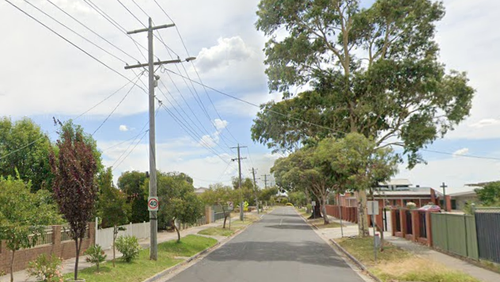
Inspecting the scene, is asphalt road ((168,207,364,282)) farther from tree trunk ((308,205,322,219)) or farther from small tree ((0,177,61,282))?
tree trunk ((308,205,322,219))

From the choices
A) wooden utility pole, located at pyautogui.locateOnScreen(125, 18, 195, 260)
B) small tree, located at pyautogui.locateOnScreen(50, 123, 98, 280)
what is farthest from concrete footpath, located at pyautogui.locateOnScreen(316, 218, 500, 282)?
small tree, located at pyautogui.locateOnScreen(50, 123, 98, 280)

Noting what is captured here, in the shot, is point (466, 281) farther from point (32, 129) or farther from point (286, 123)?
point (32, 129)

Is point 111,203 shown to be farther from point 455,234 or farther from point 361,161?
point 455,234

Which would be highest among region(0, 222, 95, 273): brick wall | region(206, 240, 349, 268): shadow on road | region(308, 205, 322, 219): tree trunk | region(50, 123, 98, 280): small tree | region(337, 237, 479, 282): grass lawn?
region(50, 123, 98, 280): small tree

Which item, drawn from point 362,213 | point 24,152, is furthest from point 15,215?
point 24,152

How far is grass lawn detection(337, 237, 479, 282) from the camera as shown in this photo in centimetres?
1220

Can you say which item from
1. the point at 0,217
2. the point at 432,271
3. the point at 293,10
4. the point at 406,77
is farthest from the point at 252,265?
the point at 293,10

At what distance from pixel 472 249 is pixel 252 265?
27.7 ft

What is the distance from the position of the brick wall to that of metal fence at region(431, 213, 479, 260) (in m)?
16.2

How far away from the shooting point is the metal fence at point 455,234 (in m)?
16.2

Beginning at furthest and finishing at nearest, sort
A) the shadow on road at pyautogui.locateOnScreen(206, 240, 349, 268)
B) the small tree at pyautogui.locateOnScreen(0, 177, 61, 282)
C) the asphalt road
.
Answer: the shadow on road at pyautogui.locateOnScreen(206, 240, 349, 268)
the asphalt road
the small tree at pyautogui.locateOnScreen(0, 177, 61, 282)

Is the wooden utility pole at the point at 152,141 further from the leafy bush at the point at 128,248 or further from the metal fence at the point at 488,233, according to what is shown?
the metal fence at the point at 488,233

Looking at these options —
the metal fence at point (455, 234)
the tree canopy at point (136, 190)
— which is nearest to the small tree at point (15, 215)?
the metal fence at point (455, 234)

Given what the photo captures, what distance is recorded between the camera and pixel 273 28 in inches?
1062
